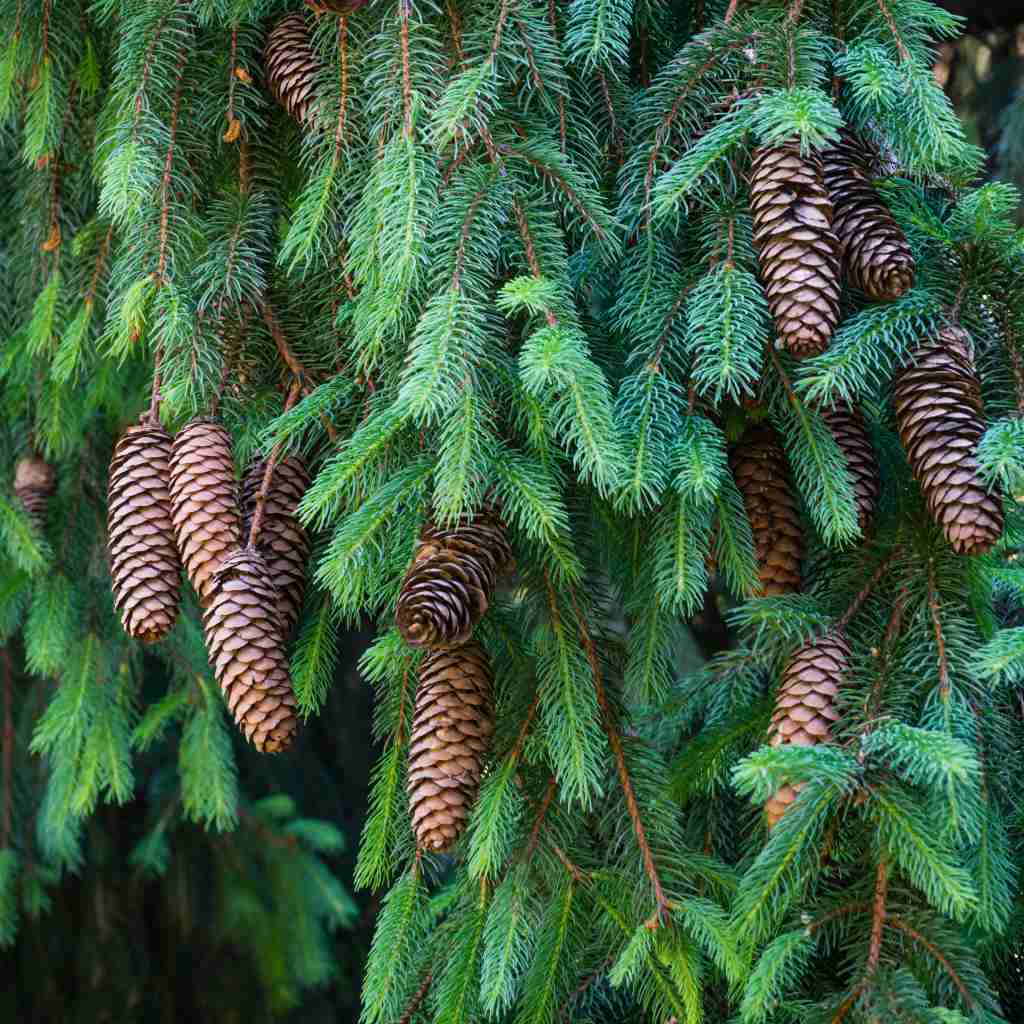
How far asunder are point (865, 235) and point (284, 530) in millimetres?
710

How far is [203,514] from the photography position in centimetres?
132

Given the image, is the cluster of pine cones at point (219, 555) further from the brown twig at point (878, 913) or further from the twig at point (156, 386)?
the brown twig at point (878, 913)

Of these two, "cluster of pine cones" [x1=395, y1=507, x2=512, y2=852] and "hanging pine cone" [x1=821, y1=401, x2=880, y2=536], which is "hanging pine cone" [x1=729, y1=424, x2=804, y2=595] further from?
"cluster of pine cones" [x1=395, y1=507, x2=512, y2=852]

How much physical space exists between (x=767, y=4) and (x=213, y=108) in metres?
0.68

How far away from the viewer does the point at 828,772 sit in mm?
1119

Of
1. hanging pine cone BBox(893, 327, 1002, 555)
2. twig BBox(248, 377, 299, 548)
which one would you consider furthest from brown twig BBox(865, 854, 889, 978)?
twig BBox(248, 377, 299, 548)

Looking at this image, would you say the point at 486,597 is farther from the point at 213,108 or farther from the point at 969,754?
the point at 213,108

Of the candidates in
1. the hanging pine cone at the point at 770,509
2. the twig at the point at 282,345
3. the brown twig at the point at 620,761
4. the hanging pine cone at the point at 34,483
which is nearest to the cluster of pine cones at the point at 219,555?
the twig at the point at 282,345

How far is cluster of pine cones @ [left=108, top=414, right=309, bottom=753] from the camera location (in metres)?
1.27

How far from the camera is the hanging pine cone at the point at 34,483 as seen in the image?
235 cm

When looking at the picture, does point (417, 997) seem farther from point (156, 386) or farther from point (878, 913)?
point (156, 386)

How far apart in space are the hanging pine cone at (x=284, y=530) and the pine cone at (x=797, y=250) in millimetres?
575

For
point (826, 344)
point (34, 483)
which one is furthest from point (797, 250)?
point (34, 483)

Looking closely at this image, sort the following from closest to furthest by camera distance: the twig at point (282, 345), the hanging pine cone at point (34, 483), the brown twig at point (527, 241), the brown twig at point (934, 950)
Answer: the brown twig at point (934, 950) → the brown twig at point (527, 241) → the twig at point (282, 345) → the hanging pine cone at point (34, 483)
